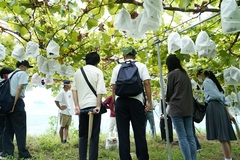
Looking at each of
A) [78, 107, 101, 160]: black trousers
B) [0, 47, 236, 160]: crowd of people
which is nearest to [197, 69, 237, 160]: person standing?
[0, 47, 236, 160]: crowd of people

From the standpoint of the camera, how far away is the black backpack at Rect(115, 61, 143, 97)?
7.91 ft

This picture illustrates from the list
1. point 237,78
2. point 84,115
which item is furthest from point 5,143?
point 237,78

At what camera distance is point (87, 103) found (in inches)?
99.0

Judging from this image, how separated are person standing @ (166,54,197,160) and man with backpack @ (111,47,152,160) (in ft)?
0.97

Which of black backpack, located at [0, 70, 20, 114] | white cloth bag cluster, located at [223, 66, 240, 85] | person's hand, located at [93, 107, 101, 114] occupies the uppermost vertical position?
white cloth bag cluster, located at [223, 66, 240, 85]

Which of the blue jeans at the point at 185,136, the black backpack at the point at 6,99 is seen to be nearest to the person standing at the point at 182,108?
the blue jeans at the point at 185,136

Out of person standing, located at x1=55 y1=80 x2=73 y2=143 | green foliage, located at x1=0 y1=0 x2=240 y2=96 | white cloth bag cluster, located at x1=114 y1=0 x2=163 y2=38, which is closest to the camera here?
white cloth bag cluster, located at x1=114 y1=0 x2=163 y2=38

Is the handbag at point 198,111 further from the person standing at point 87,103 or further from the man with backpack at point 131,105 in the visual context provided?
the person standing at point 87,103

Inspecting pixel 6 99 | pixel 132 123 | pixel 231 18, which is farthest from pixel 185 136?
pixel 6 99

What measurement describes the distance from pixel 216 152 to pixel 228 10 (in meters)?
3.85

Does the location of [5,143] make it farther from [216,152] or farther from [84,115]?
[216,152]

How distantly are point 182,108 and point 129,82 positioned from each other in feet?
2.05

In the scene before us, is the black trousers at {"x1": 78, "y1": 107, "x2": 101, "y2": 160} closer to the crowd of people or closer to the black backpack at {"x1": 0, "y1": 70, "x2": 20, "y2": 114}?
the crowd of people

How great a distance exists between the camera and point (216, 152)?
448 centimetres
